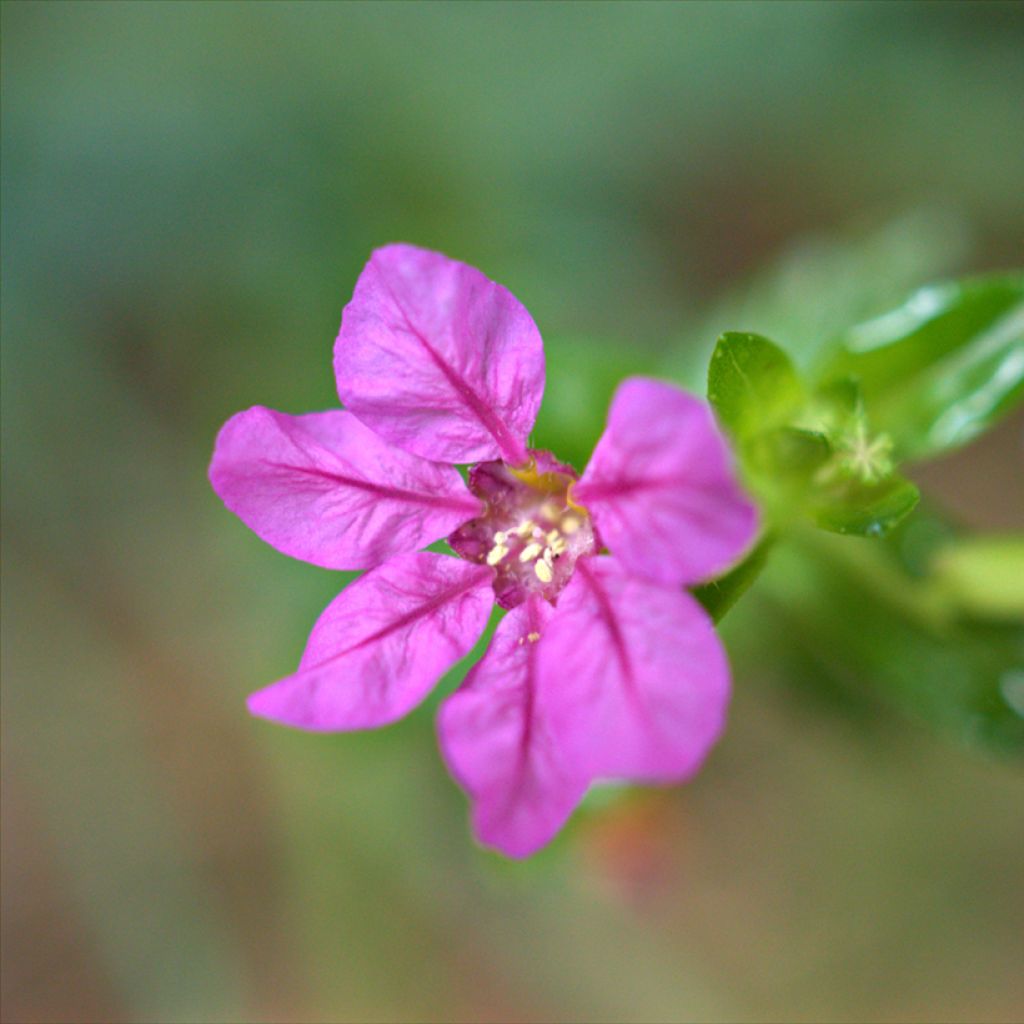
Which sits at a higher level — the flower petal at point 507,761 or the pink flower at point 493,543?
the pink flower at point 493,543

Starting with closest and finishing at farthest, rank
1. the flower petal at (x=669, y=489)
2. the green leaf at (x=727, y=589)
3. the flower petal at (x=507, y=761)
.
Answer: the flower petal at (x=669, y=489)
the flower petal at (x=507, y=761)
the green leaf at (x=727, y=589)

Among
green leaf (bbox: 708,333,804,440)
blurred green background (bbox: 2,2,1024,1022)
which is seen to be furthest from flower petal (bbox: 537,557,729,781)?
blurred green background (bbox: 2,2,1024,1022)

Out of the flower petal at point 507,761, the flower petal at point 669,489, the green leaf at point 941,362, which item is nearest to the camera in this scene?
the flower petal at point 669,489

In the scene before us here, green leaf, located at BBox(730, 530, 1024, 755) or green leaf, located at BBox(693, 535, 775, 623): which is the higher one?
green leaf, located at BBox(693, 535, 775, 623)

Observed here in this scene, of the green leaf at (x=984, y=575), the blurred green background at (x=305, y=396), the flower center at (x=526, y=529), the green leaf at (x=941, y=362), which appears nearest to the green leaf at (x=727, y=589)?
the flower center at (x=526, y=529)

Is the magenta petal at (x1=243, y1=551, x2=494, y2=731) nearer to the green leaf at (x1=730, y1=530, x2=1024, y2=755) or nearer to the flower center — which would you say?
the flower center

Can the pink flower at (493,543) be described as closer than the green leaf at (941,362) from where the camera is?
Yes

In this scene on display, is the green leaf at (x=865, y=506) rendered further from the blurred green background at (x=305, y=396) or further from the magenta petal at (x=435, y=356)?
the blurred green background at (x=305, y=396)
